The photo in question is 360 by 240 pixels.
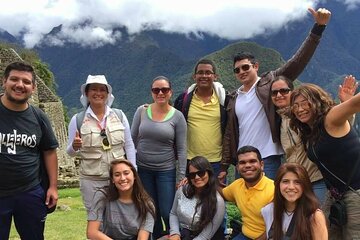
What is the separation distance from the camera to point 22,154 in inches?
161

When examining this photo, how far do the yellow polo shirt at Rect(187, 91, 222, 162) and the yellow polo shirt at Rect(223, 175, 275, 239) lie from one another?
2.12ft

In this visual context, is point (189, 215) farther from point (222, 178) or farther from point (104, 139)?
point (104, 139)

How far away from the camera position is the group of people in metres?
3.69

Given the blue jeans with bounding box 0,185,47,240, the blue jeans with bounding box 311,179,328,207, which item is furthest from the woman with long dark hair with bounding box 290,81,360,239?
the blue jeans with bounding box 0,185,47,240

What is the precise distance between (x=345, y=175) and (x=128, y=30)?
13487cm

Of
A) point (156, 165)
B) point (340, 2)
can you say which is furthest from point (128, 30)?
point (156, 165)

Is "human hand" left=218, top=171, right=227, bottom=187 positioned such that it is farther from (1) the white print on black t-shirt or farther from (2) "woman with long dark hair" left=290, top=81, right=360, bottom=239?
(1) the white print on black t-shirt

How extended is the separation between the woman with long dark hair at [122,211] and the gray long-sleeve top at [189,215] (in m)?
0.29

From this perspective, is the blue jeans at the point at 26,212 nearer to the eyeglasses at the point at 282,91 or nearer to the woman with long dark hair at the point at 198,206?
the woman with long dark hair at the point at 198,206

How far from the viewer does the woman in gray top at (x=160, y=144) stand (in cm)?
483

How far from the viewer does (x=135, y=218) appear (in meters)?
4.54

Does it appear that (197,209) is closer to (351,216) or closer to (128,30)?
(351,216)

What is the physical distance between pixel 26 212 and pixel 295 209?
241cm

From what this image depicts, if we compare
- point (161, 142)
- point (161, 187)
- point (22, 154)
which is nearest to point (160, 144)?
point (161, 142)
